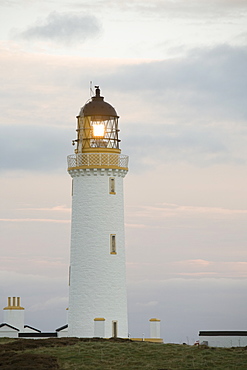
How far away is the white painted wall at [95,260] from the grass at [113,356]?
6078mm

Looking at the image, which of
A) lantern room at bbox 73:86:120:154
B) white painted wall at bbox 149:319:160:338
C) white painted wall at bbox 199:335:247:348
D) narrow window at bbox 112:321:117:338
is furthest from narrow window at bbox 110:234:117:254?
white painted wall at bbox 199:335:247:348

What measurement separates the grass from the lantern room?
1352cm

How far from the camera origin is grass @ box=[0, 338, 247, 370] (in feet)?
122

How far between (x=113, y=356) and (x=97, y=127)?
57.5 feet

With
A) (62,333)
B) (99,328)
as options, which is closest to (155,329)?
(99,328)

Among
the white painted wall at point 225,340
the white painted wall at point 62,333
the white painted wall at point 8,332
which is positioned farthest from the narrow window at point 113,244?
the white painted wall at point 8,332

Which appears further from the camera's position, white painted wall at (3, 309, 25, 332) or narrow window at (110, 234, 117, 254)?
white painted wall at (3, 309, 25, 332)

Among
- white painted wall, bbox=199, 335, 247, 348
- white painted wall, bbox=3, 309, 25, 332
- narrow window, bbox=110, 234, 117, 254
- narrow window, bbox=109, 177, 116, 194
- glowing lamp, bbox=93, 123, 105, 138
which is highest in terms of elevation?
glowing lamp, bbox=93, 123, 105, 138

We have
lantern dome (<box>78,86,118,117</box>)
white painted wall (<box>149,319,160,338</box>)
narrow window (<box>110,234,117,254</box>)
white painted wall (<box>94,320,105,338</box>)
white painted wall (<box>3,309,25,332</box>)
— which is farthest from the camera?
white painted wall (<box>3,309,25,332</box>)

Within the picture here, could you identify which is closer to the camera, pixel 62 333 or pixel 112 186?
pixel 112 186

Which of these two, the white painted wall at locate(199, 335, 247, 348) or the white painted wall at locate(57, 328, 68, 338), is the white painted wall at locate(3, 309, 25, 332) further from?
the white painted wall at locate(199, 335, 247, 348)

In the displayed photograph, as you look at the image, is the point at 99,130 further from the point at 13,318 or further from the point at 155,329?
the point at 13,318

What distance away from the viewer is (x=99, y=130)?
5234cm

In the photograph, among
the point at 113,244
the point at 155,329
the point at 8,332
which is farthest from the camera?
the point at 8,332
